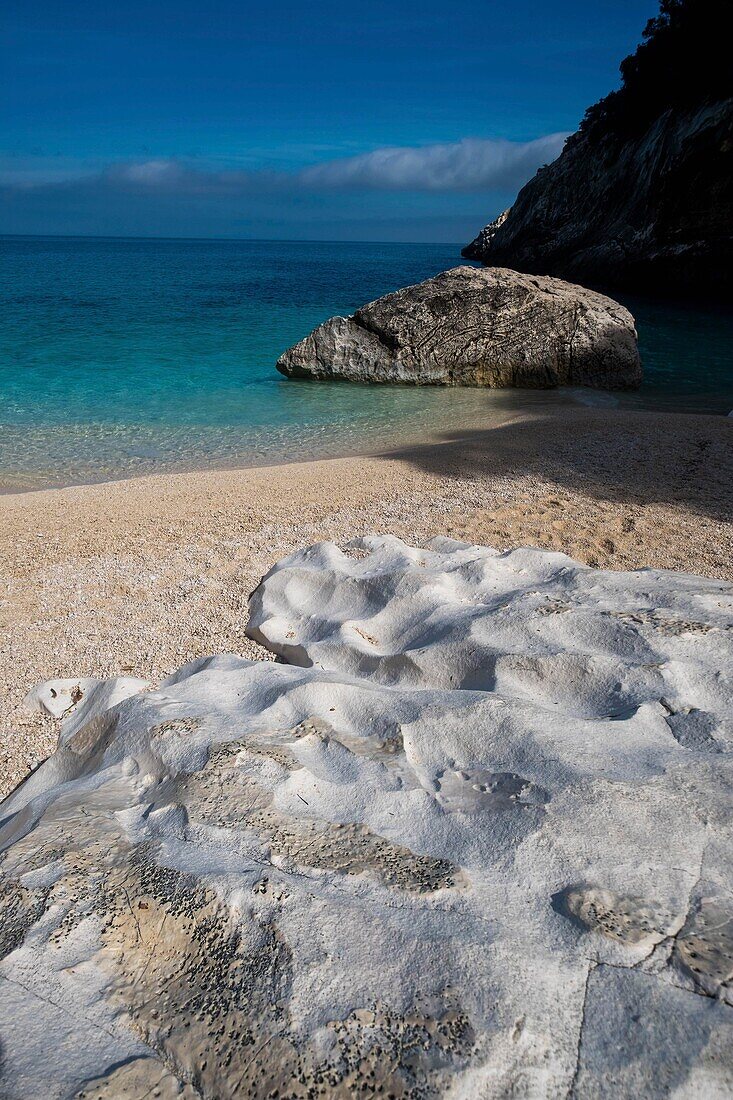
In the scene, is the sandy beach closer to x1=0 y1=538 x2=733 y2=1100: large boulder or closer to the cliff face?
x1=0 y1=538 x2=733 y2=1100: large boulder

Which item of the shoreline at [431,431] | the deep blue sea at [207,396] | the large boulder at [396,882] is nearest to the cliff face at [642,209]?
the deep blue sea at [207,396]

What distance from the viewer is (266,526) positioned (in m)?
5.39

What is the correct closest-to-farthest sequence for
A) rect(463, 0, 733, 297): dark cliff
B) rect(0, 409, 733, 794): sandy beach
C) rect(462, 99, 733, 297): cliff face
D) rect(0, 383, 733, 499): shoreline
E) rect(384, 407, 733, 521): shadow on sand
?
rect(0, 409, 733, 794): sandy beach
rect(384, 407, 733, 521): shadow on sand
rect(0, 383, 733, 499): shoreline
rect(462, 99, 733, 297): cliff face
rect(463, 0, 733, 297): dark cliff

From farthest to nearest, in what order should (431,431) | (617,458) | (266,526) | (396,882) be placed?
(431,431) → (617,458) → (266,526) → (396,882)

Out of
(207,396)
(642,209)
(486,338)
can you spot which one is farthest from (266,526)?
(642,209)

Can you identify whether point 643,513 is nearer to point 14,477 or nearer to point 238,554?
point 238,554

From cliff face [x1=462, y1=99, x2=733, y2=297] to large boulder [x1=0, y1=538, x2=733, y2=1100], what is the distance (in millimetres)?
28699

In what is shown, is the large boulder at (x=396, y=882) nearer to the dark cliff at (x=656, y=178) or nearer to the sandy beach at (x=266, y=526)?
the sandy beach at (x=266, y=526)

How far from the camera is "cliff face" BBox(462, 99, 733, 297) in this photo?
84.2 ft

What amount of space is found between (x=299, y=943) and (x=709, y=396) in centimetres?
1213

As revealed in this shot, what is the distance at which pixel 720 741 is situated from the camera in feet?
6.71

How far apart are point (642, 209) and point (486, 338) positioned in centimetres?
2198

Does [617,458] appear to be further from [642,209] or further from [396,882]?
[642,209]

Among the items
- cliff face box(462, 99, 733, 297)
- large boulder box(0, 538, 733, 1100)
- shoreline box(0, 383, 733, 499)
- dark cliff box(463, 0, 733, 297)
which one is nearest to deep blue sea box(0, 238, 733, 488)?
shoreline box(0, 383, 733, 499)
